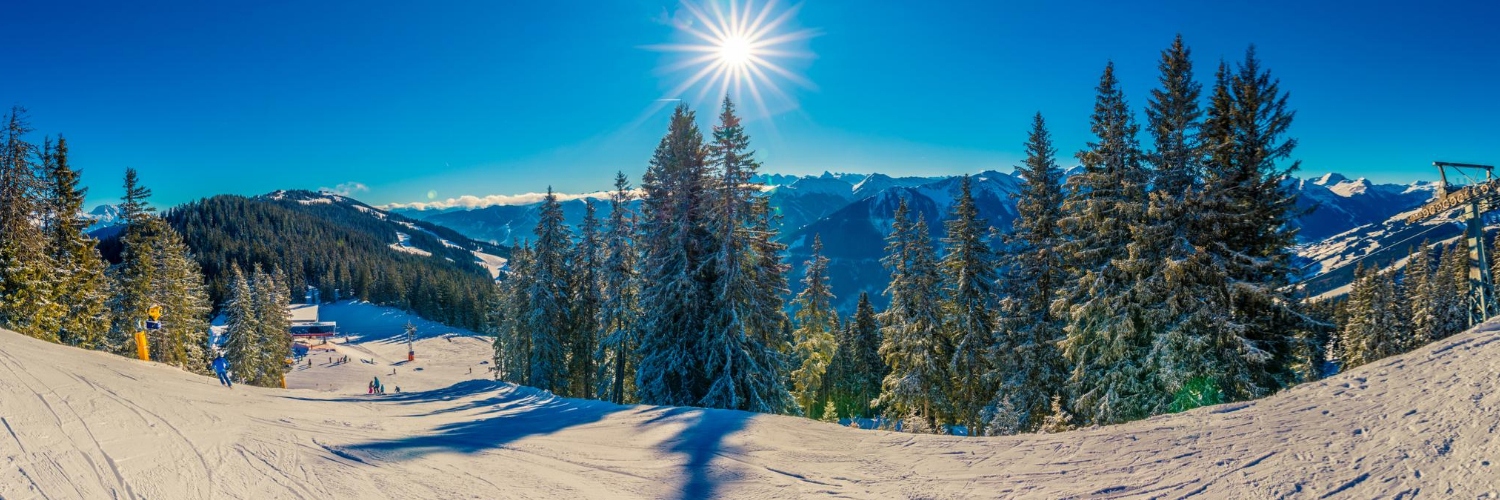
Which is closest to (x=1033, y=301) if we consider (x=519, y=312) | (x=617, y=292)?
(x=617, y=292)

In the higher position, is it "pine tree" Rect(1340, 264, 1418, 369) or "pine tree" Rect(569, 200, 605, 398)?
"pine tree" Rect(569, 200, 605, 398)

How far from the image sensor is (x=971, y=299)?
21125 mm

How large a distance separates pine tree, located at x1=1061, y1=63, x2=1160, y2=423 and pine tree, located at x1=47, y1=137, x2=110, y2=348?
118ft

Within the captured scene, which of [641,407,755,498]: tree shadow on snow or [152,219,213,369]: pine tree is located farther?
[152,219,213,369]: pine tree

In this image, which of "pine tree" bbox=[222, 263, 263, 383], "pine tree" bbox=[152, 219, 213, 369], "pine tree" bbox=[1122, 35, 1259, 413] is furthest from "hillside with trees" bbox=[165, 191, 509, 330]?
"pine tree" bbox=[1122, 35, 1259, 413]

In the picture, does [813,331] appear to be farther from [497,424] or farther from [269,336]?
[269,336]

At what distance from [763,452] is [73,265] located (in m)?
33.7

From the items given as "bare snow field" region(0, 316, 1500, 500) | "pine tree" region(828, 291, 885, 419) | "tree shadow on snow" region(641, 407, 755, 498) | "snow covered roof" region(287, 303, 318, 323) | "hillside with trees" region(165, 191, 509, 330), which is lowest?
"pine tree" region(828, 291, 885, 419)

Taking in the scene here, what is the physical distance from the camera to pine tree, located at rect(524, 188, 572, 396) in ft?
90.7

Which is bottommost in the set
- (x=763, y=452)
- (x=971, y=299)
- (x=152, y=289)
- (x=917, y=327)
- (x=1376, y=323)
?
(x=1376, y=323)

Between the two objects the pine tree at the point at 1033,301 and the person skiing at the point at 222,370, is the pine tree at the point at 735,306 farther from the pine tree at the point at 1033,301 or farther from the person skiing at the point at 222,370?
the person skiing at the point at 222,370

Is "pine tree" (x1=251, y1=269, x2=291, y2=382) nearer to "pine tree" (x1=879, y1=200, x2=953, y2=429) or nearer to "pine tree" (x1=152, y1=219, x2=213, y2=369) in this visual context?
"pine tree" (x1=152, y1=219, x2=213, y2=369)

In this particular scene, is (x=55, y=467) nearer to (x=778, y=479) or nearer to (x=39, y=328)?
(x=778, y=479)

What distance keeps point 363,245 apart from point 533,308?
197133mm
